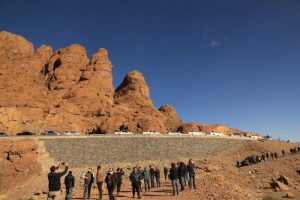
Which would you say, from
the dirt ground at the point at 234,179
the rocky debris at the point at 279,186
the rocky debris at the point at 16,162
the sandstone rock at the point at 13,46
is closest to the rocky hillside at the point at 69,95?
the sandstone rock at the point at 13,46

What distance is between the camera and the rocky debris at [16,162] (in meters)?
39.8

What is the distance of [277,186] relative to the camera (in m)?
24.8

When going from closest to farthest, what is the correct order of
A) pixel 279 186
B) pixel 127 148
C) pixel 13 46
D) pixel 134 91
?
pixel 279 186 < pixel 127 148 < pixel 13 46 < pixel 134 91

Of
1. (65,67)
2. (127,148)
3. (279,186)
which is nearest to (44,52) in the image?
(65,67)

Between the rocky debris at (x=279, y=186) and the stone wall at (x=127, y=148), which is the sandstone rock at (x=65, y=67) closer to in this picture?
the stone wall at (x=127, y=148)

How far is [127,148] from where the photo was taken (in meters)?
52.4

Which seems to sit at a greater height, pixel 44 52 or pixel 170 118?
pixel 44 52

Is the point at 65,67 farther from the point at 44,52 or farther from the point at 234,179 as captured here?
the point at 234,179

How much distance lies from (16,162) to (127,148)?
18.7 m

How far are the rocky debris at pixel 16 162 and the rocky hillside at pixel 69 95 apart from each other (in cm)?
Answer: 1973

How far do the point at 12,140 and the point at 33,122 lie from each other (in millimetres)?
21395

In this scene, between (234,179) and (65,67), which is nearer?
(234,179)

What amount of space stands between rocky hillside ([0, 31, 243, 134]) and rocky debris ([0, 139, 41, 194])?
1973 centimetres

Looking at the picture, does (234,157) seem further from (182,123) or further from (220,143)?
(182,123)
